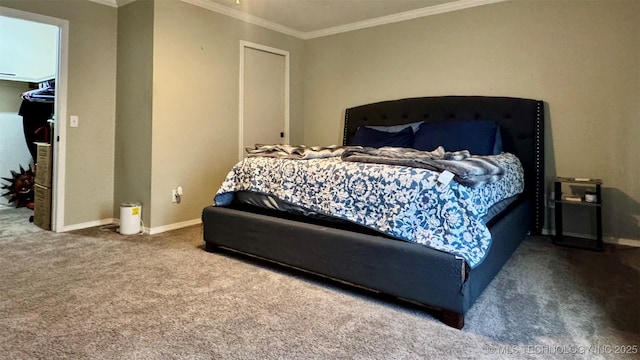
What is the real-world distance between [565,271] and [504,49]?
215cm

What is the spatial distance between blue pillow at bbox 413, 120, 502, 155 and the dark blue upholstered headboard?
0.21 metres

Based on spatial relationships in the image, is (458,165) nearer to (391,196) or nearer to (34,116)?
(391,196)

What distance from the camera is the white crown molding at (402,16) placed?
3.76 metres

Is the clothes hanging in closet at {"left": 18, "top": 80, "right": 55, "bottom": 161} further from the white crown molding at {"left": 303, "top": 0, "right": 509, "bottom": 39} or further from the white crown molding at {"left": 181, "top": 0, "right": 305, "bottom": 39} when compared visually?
the white crown molding at {"left": 303, "top": 0, "right": 509, "bottom": 39}

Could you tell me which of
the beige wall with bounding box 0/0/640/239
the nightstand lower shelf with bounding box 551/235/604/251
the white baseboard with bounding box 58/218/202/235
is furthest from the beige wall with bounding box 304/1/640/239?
the white baseboard with bounding box 58/218/202/235

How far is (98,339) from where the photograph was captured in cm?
165

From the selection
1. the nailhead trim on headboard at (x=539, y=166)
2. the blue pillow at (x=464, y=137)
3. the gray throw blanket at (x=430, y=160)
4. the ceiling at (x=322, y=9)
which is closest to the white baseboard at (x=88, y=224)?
the gray throw blanket at (x=430, y=160)

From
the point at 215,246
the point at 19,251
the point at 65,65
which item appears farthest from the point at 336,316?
the point at 65,65

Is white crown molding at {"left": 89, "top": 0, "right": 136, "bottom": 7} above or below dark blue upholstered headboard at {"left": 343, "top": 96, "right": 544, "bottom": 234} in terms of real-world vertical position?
above

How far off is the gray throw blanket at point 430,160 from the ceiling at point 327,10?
5.89 feet

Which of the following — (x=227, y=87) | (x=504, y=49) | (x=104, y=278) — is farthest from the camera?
(x=227, y=87)

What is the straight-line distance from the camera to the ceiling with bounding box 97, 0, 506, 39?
3.81m

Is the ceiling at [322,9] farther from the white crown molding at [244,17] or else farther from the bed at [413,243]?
the bed at [413,243]

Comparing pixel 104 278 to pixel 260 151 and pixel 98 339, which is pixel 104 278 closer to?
pixel 98 339
